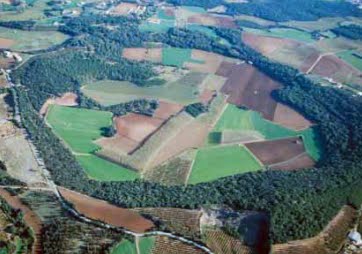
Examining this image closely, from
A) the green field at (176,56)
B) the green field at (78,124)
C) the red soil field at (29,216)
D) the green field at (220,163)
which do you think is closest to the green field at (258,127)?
the green field at (220,163)

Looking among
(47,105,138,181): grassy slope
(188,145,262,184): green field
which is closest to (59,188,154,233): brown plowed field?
(47,105,138,181): grassy slope

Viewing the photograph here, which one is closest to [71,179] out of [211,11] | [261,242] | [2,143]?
[2,143]

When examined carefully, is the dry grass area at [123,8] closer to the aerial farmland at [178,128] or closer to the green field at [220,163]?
the aerial farmland at [178,128]

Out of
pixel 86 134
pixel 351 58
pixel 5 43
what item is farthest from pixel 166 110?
pixel 351 58

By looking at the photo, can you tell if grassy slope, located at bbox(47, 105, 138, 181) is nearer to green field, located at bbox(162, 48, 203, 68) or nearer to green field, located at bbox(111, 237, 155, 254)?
green field, located at bbox(111, 237, 155, 254)

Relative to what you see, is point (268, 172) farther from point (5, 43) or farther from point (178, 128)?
Answer: point (5, 43)

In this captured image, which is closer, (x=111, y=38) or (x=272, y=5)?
(x=111, y=38)

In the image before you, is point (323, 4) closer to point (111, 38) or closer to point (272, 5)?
point (272, 5)
